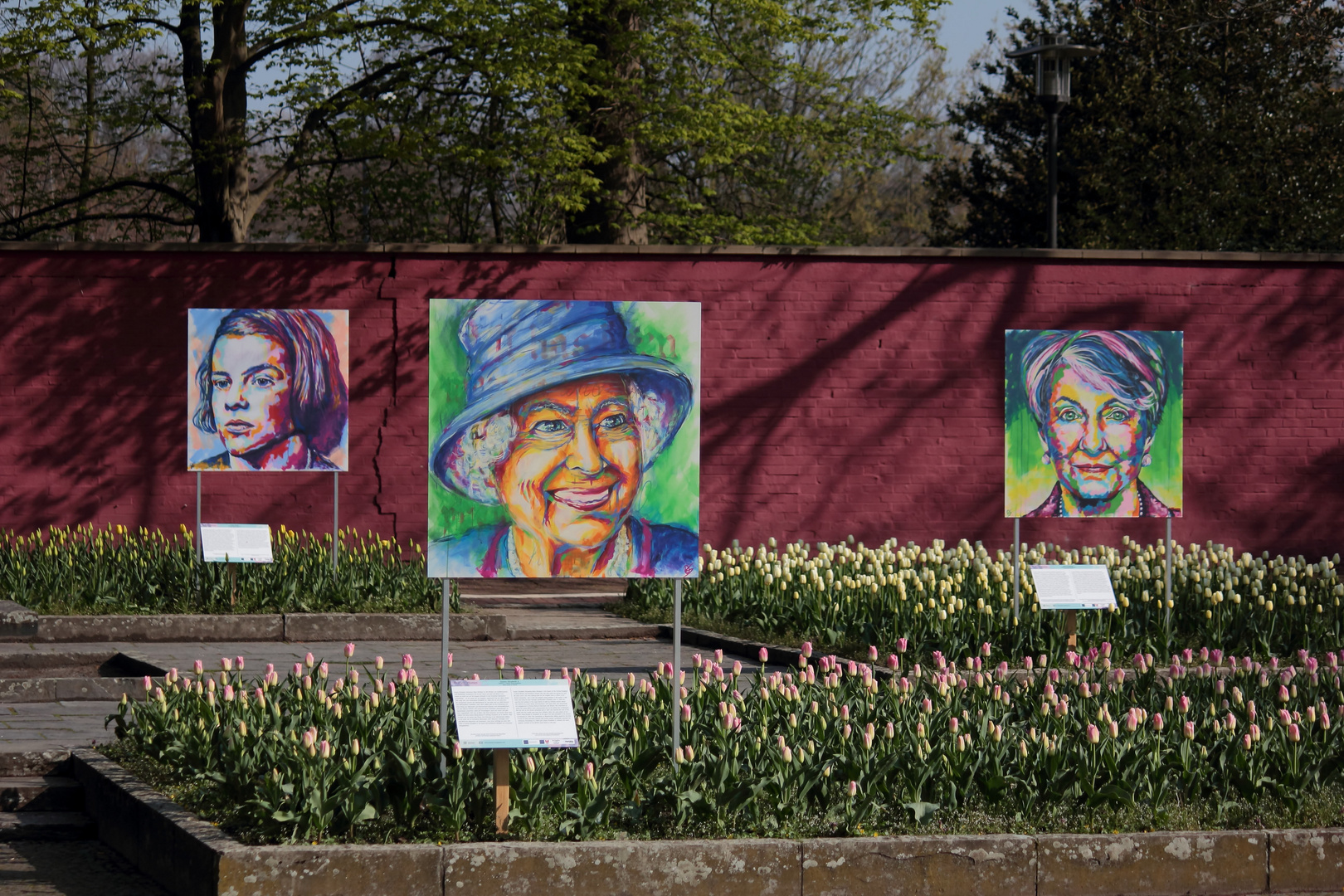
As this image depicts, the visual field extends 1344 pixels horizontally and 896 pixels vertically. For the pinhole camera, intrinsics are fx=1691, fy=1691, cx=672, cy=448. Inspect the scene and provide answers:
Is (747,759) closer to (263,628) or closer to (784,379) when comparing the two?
(263,628)

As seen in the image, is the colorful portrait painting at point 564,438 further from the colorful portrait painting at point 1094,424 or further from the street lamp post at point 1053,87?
the street lamp post at point 1053,87

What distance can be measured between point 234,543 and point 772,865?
7.32 metres

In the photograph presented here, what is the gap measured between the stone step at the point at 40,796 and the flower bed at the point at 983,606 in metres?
4.33

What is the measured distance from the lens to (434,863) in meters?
5.51

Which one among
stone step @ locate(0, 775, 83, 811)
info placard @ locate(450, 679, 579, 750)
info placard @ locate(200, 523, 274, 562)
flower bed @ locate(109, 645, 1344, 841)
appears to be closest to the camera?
info placard @ locate(450, 679, 579, 750)

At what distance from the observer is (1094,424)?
1231cm

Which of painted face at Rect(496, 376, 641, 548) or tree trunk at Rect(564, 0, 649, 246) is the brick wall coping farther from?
painted face at Rect(496, 376, 641, 548)

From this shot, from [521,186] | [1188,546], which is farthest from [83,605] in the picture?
[521,186]

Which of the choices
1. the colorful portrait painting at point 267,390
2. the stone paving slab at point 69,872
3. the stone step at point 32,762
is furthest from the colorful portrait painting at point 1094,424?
the stone paving slab at point 69,872

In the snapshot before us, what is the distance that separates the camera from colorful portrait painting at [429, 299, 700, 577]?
6863mm

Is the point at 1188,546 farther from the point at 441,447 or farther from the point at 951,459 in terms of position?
the point at 441,447

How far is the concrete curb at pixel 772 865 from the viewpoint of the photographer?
5.46 meters

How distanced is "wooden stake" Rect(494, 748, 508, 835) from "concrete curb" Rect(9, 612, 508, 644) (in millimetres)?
6409

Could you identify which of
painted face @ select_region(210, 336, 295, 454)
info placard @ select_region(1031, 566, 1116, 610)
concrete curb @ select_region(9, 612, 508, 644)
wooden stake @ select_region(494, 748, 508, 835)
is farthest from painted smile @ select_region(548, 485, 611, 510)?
painted face @ select_region(210, 336, 295, 454)
